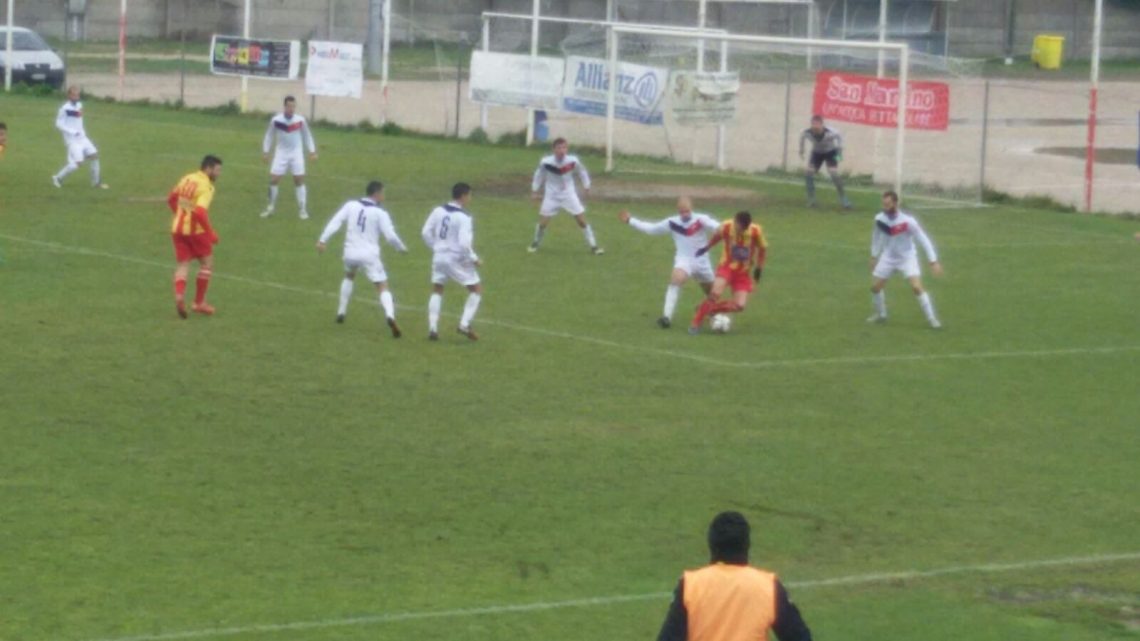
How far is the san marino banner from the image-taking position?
170 feet

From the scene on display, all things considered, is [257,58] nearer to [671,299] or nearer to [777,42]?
[777,42]

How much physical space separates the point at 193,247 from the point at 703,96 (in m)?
20.5

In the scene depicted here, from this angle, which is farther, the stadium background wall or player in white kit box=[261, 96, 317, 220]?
the stadium background wall

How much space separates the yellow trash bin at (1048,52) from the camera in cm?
7325

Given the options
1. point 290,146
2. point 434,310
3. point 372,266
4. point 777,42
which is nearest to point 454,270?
point 434,310

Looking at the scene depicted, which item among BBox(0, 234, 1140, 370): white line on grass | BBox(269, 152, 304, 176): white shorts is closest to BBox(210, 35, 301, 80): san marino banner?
BBox(269, 152, 304, 176): white shorts

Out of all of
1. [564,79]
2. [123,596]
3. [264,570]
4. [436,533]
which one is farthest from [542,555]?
[564,79]

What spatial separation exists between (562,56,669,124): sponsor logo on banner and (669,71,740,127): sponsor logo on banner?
0.33 metres

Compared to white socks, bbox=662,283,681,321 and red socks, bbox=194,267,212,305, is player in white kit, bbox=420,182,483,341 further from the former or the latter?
red socks, bbox=194,267,212,305

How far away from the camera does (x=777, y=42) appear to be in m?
41.0

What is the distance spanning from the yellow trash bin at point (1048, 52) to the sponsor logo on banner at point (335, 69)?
1270 inches

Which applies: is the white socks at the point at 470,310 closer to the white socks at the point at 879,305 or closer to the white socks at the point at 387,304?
the white socks at the point at 387,304

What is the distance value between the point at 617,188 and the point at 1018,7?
1729 inches

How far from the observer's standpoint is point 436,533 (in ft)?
48.4
